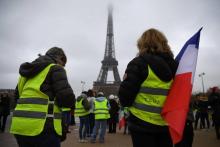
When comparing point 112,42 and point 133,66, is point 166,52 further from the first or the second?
point 112,42

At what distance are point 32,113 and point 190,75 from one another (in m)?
1.73

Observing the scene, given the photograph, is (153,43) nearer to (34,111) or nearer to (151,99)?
(151,99)

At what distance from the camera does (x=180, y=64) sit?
387 centimetres

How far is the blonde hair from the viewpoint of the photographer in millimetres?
3771

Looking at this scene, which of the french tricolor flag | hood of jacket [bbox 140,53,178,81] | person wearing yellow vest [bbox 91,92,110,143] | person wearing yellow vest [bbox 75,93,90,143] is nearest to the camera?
the french tricolor flag

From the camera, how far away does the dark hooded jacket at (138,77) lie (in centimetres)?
351

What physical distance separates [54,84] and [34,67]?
339 millimetres

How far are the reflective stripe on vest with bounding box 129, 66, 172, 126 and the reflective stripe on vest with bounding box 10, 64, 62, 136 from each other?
35.1 inches

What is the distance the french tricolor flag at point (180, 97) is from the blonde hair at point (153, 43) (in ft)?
0.79

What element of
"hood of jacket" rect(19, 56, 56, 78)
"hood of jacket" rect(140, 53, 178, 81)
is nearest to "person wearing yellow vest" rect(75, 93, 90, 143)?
"hood of jacket" rect(19, 56, 56, 78)

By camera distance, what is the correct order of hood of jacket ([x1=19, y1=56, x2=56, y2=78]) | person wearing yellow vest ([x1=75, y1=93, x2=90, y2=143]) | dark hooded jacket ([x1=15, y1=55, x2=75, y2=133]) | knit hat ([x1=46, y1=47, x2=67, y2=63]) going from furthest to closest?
1. person wearing yellow vest ([x1=75, y1=93, x2=90, y2=143])
2. knit hat ([x1=46, y1=47, x2=67, y2=63])
3. hood of jacket ([x1=19, y1=56, x2=56, y2=78])
4. dark hooded jacket ([x1=15, y1=55, x2=75, y2=133])

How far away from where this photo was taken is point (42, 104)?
3.73 meters

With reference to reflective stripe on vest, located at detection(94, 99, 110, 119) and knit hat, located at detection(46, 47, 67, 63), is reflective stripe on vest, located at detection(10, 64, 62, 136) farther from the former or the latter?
reflective stripe on vest, located at detection(94, 99, 110, 119)

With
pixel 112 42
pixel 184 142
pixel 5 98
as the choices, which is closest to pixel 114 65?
pixel 112 42
